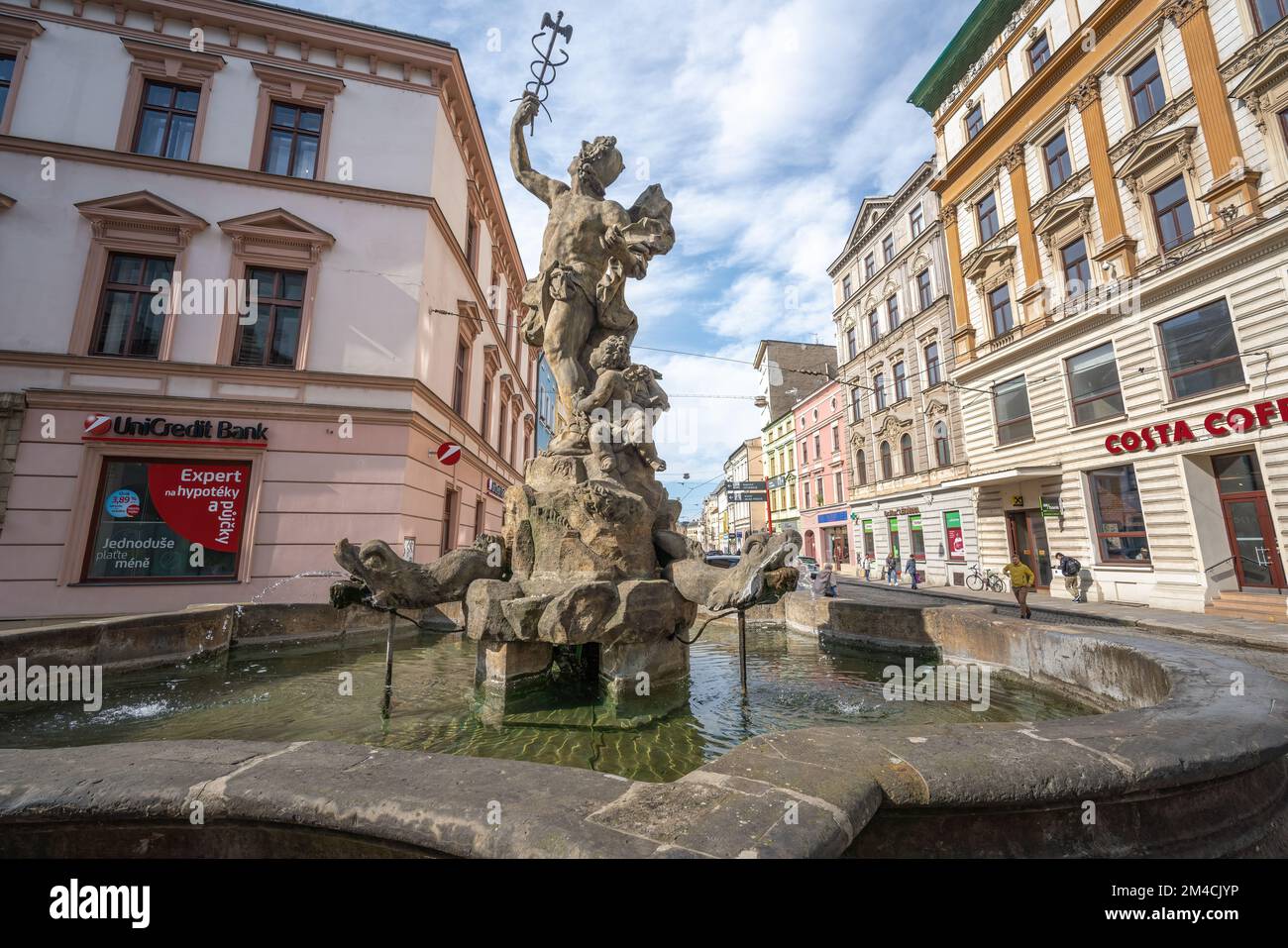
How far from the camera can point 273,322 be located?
11.1 meters

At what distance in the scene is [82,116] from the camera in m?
10.9

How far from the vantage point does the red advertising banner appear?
33.0 feet

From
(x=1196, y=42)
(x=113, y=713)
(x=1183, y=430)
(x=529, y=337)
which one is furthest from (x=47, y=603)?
(x=1196, y=42)

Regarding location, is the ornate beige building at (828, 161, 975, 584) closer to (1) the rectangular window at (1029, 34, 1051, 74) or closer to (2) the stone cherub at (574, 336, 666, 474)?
(1) the rectangular window at (1029, 34, 1051, 74)

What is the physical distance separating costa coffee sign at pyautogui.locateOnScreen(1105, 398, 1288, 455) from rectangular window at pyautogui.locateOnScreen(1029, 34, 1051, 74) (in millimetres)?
12327

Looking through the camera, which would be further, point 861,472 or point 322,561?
point 861,472

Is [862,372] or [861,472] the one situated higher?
[862,372]

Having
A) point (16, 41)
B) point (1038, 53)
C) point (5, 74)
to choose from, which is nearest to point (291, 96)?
point (16, 41)

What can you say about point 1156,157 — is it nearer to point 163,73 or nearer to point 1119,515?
point 1119,515

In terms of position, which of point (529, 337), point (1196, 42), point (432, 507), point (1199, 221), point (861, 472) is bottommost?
point (432, 507)

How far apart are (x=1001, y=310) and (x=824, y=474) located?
15.9 metres

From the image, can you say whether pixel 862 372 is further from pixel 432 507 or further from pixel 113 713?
pixel 113 713
